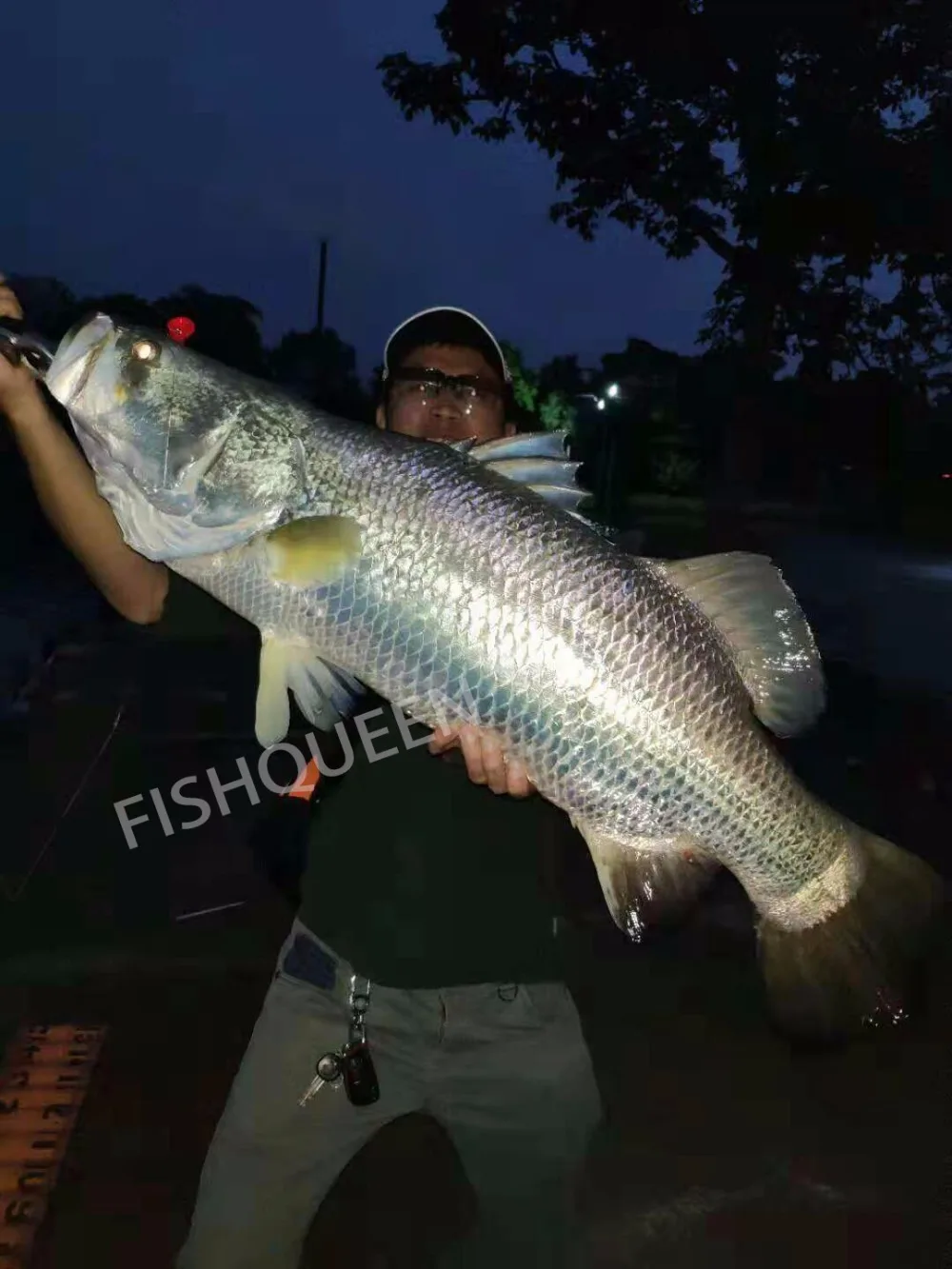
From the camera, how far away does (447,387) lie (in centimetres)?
279

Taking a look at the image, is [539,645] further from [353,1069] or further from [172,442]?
[353,1069]

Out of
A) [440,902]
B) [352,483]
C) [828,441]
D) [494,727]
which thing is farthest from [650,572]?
[828,441]

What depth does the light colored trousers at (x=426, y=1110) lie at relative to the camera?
2307mm

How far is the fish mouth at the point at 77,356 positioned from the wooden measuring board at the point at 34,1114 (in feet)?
8.35

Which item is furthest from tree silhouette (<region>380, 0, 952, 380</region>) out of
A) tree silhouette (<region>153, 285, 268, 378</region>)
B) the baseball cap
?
the baseball cap

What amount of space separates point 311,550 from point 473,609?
1.17 feet

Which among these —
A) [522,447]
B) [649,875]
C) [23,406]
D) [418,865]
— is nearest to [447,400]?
[522,447]

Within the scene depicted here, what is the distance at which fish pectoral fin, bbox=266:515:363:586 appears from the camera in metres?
2.23

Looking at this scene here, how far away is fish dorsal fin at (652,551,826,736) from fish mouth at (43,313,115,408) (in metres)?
1.28

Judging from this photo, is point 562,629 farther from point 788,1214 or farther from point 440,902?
point 788,1214

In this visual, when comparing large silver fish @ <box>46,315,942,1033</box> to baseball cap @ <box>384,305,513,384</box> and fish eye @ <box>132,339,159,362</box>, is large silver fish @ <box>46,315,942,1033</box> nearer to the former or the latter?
fish eye @ <box>132,339,159,362</box>

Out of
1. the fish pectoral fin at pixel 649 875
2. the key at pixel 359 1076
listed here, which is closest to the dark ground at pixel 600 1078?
the fish pectoral fin at pixel 649 875

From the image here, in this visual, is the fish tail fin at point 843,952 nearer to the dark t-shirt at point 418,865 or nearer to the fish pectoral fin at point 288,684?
the dark t-shirt at point 418,865

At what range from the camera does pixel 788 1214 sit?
3508 mm
